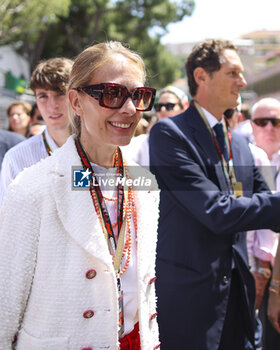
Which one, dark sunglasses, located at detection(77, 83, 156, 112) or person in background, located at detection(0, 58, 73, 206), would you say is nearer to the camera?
dark sunglasses, located at detection(77, 83, 156, 112)

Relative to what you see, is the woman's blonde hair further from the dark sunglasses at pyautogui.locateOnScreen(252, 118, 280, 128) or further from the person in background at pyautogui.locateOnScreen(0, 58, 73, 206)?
the dark sunglasses at pyautogui.locateOnScreen(252, 118, 280, 128)

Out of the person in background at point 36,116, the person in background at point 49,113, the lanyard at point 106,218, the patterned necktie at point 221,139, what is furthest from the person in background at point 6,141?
the lanyard at point 106,218

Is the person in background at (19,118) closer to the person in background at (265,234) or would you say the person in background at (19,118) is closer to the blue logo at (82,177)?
the person in background at (265,234)

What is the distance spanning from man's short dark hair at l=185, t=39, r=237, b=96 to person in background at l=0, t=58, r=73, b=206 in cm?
89

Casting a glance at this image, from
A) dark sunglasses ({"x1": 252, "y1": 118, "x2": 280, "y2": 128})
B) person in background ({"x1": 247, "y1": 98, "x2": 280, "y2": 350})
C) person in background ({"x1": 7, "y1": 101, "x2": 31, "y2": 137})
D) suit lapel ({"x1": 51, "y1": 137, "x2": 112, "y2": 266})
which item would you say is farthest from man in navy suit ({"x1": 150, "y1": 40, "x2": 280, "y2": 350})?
person in background ({"x1": 7, "y1": 101, "x2": 31, "y2": 137})

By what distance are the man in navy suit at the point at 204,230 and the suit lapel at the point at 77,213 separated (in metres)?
0.96

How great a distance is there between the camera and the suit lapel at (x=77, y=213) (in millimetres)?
1654

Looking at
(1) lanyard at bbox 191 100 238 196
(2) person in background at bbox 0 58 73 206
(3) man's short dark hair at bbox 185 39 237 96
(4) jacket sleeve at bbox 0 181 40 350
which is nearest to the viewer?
(4) jacket sleeve at bbox 0 181 40 350

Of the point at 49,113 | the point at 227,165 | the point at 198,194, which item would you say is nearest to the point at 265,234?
the point at 227,165

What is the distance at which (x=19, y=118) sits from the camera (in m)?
6.65

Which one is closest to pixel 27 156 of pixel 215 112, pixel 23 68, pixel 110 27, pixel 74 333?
pixel 215 112

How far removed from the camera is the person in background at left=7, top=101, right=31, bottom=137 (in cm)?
665

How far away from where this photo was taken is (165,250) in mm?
2730

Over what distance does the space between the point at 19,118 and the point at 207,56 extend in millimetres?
4304
